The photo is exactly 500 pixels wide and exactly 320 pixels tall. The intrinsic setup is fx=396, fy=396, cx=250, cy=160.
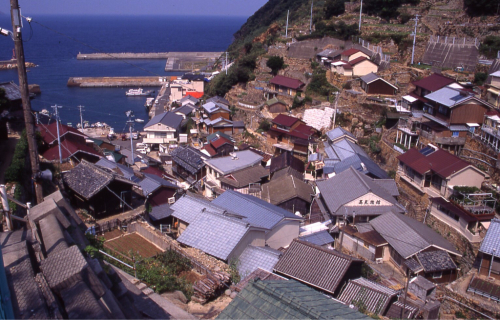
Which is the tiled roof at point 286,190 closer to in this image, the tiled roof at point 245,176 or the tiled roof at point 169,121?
the tiled roof at point 245,176

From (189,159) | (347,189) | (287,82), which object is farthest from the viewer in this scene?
(287,82)

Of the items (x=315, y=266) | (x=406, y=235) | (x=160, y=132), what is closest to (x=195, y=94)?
(x=160, y=132)

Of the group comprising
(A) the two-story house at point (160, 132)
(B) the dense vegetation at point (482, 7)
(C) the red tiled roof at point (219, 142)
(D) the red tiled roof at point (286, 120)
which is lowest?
(A) the two-story house at point (160, 132)

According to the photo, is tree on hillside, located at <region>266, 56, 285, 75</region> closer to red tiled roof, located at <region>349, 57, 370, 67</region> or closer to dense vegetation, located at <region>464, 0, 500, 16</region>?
red tiled roof, located at <region>349, 57, 370, 67</region>

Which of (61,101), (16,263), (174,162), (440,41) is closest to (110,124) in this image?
(61,101)

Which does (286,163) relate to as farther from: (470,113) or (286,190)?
(470,113)

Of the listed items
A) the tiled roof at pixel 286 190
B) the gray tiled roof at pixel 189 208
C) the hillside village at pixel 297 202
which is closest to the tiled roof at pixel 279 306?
the hillside village at pixel 297 202

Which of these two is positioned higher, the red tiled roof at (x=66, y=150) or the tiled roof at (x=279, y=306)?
the tiled roof at (x=279, y=306)
